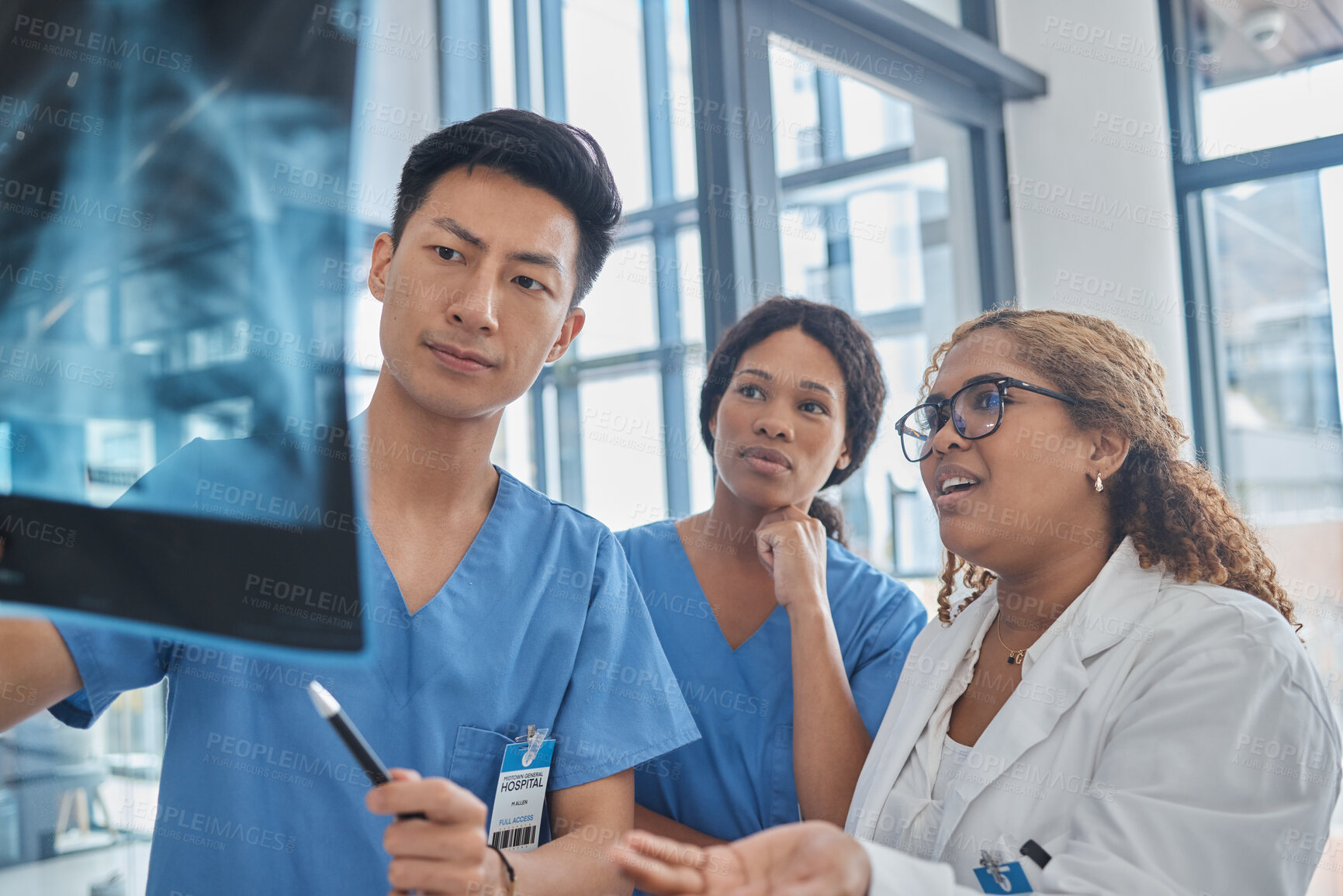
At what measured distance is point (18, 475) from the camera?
4.19ft

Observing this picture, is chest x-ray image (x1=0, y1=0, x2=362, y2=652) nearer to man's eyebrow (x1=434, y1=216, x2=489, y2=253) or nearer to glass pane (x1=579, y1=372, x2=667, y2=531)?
man's eyebrow (x1=434, y1=216, x2=489, y2=253)

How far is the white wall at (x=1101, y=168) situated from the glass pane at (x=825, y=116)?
0.46 meters

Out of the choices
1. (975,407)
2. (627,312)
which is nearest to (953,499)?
(975,407)

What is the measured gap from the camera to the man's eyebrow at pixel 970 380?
1448 mm

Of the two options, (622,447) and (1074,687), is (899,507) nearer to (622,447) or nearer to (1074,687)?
(622,447)

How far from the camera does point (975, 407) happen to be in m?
1.46

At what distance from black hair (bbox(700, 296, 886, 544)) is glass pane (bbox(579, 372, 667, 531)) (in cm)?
280

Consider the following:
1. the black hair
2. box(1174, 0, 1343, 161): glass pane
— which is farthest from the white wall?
the black hair

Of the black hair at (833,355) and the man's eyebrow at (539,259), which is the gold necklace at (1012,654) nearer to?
the black hair at (833,355)

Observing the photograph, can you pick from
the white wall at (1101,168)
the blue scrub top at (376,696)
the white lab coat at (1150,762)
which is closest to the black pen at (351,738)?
the blue scrub top at (376,696)

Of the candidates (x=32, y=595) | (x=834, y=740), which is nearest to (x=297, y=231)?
(x=32, y=595)

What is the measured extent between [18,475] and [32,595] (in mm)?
221

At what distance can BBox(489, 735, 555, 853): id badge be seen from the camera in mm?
1223

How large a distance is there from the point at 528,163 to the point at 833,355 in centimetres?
74
